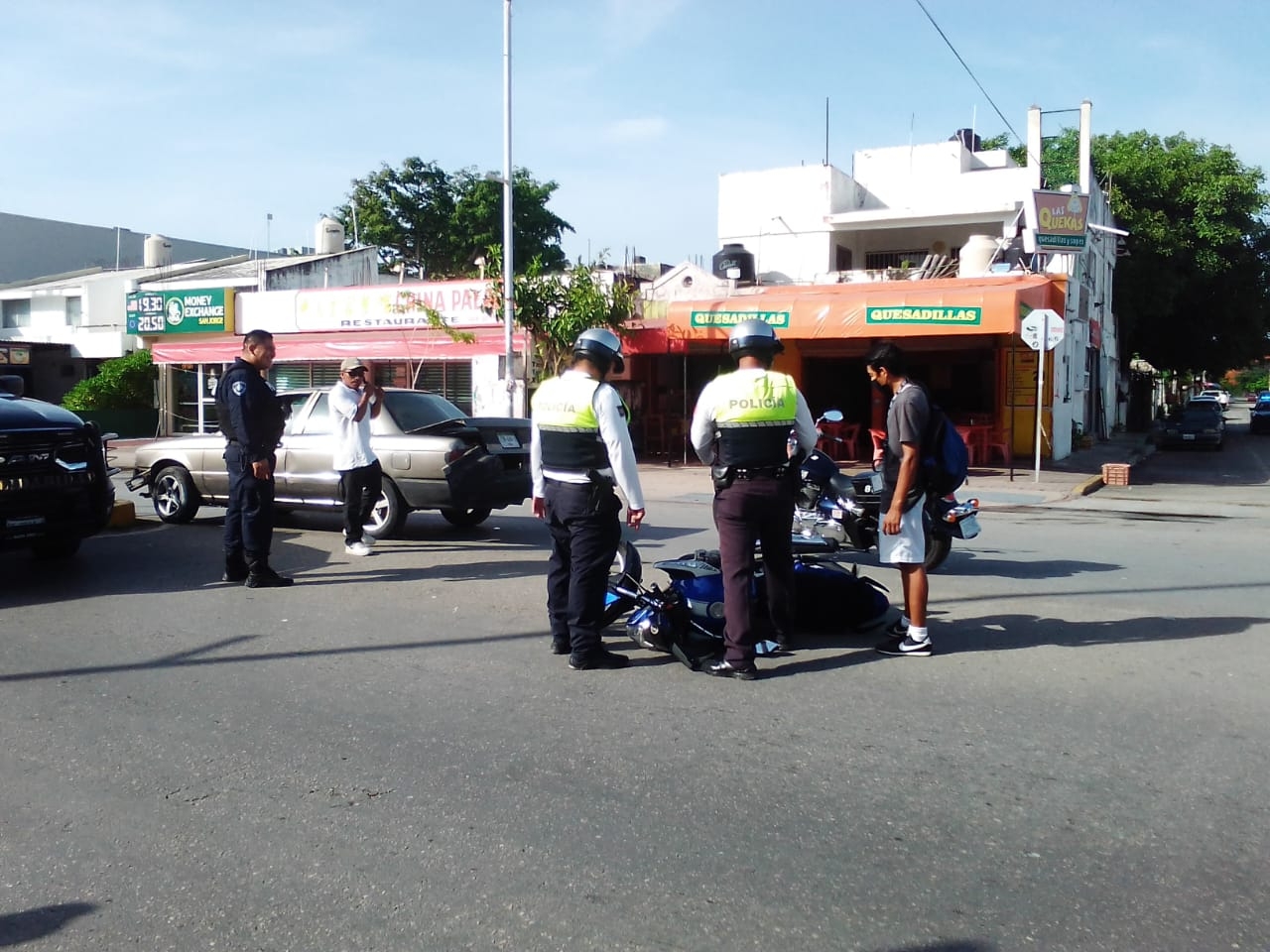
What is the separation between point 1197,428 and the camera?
3169 centimetres

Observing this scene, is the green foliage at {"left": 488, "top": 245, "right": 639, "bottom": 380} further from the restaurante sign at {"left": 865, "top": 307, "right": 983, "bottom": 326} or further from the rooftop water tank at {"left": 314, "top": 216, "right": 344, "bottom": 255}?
the rooftop water tank at {"left": 314, "top": 216, "right": 344, "bottom": 255}

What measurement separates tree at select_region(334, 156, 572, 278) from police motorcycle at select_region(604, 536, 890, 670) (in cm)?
4200

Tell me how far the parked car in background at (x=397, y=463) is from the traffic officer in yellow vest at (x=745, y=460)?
4.68 meters

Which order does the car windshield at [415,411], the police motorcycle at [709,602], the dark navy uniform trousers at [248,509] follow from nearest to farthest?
1. the police motorcycle at [709,602]
2. the dark navy uniform trousers at [248,509]
3. the car windshield at [415,411]

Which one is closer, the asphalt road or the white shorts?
the asphalt road

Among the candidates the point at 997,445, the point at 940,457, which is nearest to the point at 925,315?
the point at 997,445

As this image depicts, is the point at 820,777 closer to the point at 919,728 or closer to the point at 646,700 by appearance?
the point at 919,728

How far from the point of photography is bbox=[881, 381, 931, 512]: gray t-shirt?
570 centimetres

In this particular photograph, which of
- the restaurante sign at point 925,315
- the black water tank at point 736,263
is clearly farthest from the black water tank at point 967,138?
the restaurante sign at point 925,315

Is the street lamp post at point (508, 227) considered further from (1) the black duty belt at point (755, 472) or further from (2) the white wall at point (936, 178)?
(1) the black duty belt at point (755, 472)

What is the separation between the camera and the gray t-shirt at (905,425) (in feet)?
18.7

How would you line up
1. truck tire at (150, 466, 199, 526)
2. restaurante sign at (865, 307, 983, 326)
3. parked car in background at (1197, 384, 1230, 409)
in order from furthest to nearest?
1. parked car in background at (1197, 384, 1230, 409)
2. restaurante sign at (865, 307, 983, 326)
3. truck tire at (150, 466, 199, 526)

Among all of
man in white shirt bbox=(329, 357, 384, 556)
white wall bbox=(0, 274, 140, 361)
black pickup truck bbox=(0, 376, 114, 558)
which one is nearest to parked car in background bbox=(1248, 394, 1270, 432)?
white wall bbox=(0, 274, 140, 361)

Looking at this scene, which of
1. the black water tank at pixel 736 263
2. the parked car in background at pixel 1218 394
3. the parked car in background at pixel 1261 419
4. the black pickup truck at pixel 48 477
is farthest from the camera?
the parked car in background at pixel 1218 394
